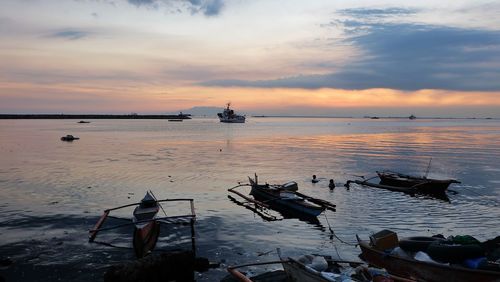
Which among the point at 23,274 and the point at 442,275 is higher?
the point at 442,275

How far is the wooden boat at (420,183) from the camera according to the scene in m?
30.4

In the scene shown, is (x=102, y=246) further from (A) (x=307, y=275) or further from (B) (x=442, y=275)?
(B) (x=442, y=275)

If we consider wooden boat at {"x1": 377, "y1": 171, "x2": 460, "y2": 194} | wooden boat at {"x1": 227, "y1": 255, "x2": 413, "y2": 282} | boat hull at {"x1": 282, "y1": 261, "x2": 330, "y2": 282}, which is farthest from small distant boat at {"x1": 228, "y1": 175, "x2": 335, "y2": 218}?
wooden boat at {"x1": 377, "y1": 171, "x2": 460, "y2": 194}

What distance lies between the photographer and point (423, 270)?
487 inches

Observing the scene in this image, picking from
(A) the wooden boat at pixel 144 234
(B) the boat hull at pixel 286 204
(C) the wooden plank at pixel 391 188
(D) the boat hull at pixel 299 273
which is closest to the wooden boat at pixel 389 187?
(C) the wooden plank at pixel 391 188

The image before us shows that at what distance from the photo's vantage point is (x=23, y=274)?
14.1 m

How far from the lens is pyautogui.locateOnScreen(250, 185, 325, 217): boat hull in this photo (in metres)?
22.1

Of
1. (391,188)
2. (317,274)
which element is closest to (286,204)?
(391,188)

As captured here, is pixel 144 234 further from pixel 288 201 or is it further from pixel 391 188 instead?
pixel 391 188

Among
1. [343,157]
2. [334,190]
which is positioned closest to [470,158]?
[343,157]

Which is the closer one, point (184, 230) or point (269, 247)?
point (269, 247)

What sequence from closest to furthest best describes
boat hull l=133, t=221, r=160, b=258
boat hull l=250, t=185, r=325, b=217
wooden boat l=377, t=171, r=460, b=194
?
boat hull l=133, t=221, r=160, b=258 < boat hull l=250, t=185, r=325, b=217 < wooden boat l=377, t=171, r=460, b=194

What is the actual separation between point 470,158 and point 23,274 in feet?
174

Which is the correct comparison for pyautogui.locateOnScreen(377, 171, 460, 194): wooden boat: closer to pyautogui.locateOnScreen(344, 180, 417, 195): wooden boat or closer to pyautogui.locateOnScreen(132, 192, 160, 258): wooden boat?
pyautogui.locateOnScreen(344, 180, 417, 195): wooden boat
